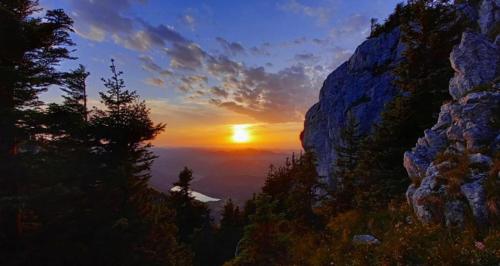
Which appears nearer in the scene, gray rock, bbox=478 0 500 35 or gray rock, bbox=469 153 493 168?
gray rock, bbox=469 153 493 168

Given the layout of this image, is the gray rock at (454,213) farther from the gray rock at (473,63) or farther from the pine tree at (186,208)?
the pine tree at (186,208)

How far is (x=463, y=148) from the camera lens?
13.3 metres

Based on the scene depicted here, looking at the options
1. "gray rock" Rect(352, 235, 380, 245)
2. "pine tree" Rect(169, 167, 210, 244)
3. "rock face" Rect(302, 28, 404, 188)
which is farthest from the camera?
"pine tree" Rect(169, 167, 210, 244)

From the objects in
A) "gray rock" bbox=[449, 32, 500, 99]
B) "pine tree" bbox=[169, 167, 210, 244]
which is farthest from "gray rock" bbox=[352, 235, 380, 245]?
"pine tree" bbox=[169, 167, 210, 244]

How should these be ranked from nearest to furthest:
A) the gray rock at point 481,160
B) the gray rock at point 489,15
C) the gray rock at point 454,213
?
1. the gray rock at point 454,213
2. the gray rock at point 481,160
3. the gray rock at point 489,15

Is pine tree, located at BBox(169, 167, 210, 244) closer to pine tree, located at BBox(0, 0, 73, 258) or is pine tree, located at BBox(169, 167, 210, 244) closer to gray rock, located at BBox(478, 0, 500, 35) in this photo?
pine tree, located at BBox(0, 0, 73, 258)

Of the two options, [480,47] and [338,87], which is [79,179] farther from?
[338,87]

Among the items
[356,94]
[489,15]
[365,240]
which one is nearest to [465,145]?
[365,240]

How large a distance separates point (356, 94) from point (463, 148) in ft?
133

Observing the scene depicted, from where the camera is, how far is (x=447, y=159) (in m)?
12.9

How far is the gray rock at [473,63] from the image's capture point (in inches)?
677

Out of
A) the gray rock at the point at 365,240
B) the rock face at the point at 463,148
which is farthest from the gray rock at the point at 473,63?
the gray rock at the point at 365,240

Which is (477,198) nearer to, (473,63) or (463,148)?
(463,148)

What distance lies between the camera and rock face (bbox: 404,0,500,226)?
10.7 metres
